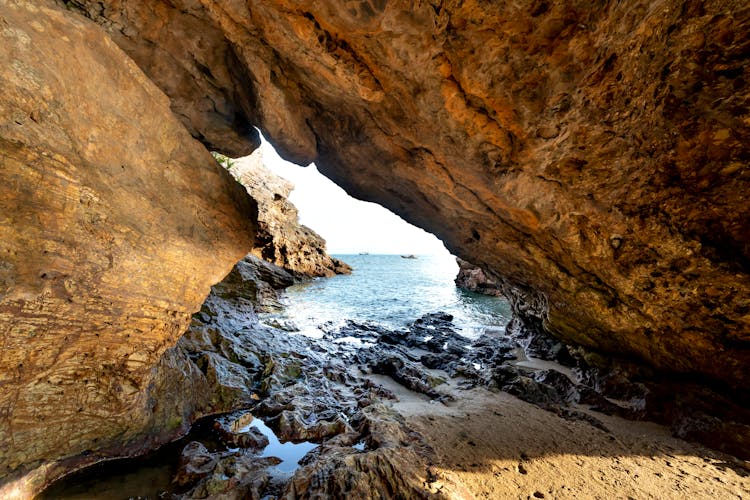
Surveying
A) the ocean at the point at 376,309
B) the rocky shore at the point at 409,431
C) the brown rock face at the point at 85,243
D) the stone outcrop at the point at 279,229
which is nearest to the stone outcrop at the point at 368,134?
the brown rock face at the point at 85,243

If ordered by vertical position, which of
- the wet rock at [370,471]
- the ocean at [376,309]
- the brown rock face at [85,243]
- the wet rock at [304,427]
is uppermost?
the brown rock face at [85,243]

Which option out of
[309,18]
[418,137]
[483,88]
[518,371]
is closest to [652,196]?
[483,88]

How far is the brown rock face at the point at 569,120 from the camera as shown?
3.90 m

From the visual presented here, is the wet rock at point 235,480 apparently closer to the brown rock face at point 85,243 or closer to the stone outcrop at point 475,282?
the brown rock face at point 85,243

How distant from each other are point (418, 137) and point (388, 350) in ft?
30.7

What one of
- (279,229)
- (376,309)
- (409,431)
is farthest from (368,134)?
(279,229)

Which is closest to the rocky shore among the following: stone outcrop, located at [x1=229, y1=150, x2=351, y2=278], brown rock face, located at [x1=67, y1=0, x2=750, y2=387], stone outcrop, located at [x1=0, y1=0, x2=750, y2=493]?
stone outcrop, located at [x1=0, y1=0, x2=750, y2=493]

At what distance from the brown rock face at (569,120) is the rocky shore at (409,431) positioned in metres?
2.19

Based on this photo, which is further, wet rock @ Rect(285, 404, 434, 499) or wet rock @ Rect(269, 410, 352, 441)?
wet rock @ Rect(269, 410, 352, 441)

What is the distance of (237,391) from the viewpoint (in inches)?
292

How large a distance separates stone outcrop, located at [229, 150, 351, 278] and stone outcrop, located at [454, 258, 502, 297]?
65.7 ft

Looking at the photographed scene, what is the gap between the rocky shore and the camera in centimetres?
447

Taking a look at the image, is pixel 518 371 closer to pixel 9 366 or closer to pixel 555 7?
pixel 555 7

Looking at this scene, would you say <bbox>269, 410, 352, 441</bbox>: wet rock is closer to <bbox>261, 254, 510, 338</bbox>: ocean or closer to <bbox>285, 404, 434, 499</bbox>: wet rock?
<bbox>285, 404, 434, 499</bbox>: wet rock
